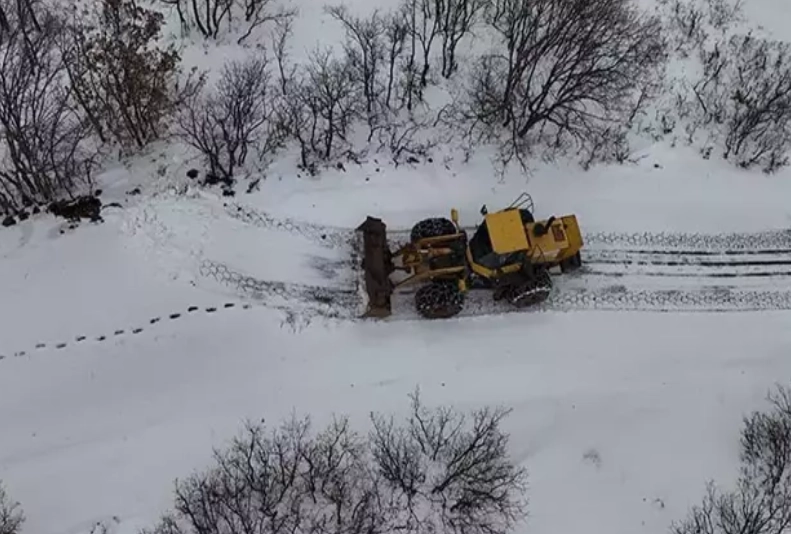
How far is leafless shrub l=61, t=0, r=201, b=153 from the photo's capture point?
23.8 meters

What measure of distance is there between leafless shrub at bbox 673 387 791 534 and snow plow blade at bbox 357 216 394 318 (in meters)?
9.55

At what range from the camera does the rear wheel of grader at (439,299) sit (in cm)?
2167

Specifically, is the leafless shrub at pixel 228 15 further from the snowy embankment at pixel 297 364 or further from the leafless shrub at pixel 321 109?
the snowy embankment at pixel 297 364

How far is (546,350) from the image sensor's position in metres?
22.0

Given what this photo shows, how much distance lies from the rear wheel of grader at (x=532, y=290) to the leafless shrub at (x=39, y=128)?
43.8 ft

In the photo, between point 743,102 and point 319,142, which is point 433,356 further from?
point 743,102

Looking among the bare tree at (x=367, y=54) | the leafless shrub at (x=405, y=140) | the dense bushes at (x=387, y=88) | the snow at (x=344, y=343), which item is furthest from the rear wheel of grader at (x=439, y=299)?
the bare tree at (x=367, y=54)

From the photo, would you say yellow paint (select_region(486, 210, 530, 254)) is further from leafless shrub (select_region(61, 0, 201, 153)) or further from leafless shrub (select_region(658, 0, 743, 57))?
leafless shrub (select_region(61, 0, 201, 153))

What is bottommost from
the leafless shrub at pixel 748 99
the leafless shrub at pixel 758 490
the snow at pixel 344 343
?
the leafless shrub at pixel 758 490

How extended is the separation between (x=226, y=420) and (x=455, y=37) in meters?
14.7

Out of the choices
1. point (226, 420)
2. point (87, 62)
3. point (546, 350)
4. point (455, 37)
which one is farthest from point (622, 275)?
point (87, 62)

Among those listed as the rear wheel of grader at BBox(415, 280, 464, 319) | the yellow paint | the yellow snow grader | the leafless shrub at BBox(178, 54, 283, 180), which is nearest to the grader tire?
the yellow snow grader

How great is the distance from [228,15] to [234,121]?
18.3 ft

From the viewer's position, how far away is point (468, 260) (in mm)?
22031
